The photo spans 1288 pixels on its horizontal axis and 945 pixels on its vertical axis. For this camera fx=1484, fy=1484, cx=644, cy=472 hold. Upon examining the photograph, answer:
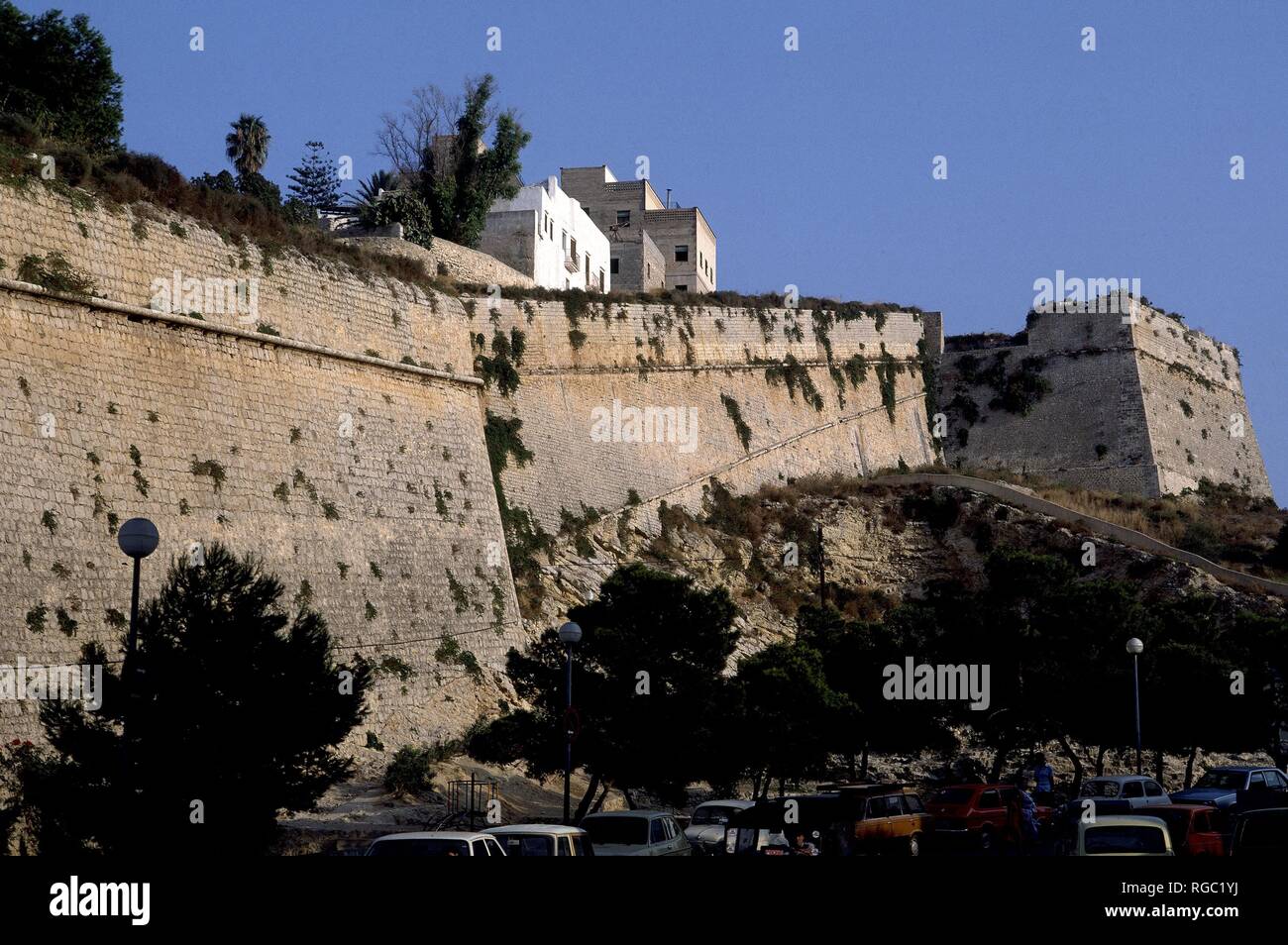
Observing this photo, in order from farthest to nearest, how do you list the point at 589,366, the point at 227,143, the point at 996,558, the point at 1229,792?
the point at 227,143 → the point at 589,366 → the point at 996,558 → the point at 1229,792

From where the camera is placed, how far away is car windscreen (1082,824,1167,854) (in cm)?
1384

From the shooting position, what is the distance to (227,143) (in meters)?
52.0

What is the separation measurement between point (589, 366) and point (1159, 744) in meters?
16.2

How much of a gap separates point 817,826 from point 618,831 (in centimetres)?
247

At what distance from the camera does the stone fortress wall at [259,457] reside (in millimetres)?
21531

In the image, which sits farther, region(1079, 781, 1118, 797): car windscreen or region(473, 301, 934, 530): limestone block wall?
region(473, 301, 934, 530): limestone block wall

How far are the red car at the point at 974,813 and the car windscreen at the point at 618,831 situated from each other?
19.6 feet

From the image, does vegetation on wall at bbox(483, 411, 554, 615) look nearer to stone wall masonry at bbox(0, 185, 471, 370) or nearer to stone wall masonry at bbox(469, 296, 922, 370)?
stone wall masonry at bbox(0, 185, 471, 370)

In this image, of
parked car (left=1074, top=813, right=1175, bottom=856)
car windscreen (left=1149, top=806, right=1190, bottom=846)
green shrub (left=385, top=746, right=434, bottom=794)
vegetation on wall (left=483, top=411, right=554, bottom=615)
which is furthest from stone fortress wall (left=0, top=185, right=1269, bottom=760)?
parked car (left=1074, top=813, right=1175, bottom=856)

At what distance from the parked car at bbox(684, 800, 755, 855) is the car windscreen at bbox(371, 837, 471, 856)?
294 inches

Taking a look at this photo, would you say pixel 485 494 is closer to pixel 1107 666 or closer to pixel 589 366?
pixel 589 366

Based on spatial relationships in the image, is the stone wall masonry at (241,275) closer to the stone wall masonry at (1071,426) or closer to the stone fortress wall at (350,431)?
the stone fortress wall at (350,431)
